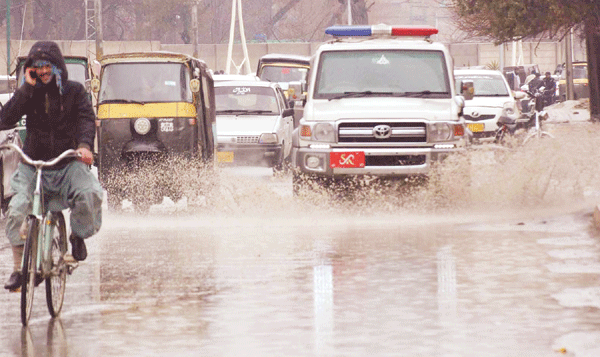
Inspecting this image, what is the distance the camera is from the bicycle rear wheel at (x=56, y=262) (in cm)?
938

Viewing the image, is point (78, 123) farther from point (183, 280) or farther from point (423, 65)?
point (423, 65)

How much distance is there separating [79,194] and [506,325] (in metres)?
2.95

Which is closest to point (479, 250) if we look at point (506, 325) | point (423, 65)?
point (506, 325)

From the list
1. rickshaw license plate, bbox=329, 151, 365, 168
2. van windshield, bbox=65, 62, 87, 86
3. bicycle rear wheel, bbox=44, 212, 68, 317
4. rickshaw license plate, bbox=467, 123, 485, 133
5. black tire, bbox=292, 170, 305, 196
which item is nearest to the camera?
bicycle rear wheel, bbox=44, 212, 68, 317

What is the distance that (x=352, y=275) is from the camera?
11406 mm

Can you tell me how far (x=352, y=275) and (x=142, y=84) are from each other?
8.47 m

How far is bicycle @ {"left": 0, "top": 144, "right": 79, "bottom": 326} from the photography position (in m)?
9.09

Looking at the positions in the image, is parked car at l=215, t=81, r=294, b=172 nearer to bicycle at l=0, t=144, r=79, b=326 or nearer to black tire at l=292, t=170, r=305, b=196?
black tire at l=292, t=170, r=305, b=196

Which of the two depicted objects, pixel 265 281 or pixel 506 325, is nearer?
pixel 506 325

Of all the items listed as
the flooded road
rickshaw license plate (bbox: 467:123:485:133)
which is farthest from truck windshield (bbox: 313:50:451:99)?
rickshaw license plate (bbox: 467:123:485:133)

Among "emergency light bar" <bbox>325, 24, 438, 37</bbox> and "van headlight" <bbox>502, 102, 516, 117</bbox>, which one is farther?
"van headlight" <bbox>502, 102, 516, 117</bbox>

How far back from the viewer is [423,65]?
722 inches

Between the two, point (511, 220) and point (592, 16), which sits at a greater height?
point (592, 16)

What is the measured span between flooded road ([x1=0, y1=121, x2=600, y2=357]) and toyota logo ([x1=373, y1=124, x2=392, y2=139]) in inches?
27.4
